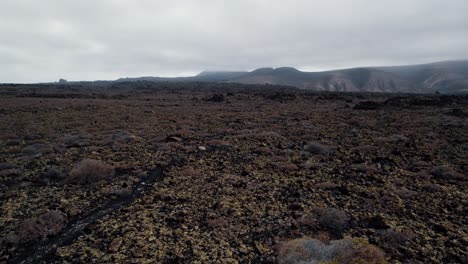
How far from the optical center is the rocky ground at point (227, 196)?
7.82 meters

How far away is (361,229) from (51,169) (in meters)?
12.0

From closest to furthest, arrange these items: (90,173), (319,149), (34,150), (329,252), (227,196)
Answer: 1. (329,252)
2. (227,196)
3. (90,173)
4. (319,149)
5. (34,150)

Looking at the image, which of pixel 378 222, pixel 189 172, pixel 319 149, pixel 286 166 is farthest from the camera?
pixel 319 149

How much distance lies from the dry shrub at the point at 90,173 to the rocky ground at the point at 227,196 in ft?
0.16

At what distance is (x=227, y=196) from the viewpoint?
35.5 feet

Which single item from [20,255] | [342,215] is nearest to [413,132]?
[342,215]

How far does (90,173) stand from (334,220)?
9.51 metres

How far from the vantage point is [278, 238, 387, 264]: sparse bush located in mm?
6905

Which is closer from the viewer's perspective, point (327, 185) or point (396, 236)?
point (396, 236)

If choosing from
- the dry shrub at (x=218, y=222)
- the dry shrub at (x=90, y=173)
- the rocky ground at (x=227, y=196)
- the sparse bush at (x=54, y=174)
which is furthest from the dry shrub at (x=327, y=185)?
the sparse bush at (x=54, y=174)

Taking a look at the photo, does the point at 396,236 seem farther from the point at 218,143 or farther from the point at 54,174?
the point at 54,174

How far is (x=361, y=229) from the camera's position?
27.9ft

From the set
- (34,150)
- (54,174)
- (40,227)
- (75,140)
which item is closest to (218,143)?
(54,174)

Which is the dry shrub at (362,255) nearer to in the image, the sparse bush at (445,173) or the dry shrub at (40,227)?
the sparse bush at (445,173)
